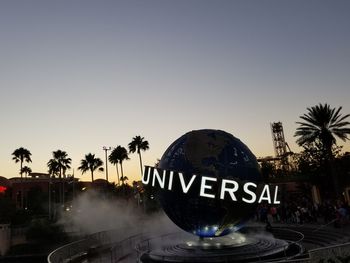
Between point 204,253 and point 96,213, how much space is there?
46.0m

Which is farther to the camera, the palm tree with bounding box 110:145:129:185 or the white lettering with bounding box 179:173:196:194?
the palm tree with bounding box 110:145:129:185

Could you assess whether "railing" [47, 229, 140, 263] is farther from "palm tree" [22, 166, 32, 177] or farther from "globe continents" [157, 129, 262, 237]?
"palm tree" [22, 166, 32, 177]

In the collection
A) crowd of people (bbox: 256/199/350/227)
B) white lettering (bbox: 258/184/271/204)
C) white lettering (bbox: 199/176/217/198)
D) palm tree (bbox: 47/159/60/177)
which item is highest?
palm tree (bbox: 47/159/60/177)

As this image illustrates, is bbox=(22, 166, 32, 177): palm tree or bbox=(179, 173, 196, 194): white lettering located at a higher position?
bbox=(22, 166, 32, 177): palm tree

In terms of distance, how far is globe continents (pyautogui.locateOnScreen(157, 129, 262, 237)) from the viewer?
50.0ft

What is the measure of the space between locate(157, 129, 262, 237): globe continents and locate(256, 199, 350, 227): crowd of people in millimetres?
7868

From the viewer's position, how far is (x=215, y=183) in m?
14.9

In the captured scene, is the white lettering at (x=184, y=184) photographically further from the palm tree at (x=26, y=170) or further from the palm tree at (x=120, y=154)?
the palm tree at (x=26, y=170)

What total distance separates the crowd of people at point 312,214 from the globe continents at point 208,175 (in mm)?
7868

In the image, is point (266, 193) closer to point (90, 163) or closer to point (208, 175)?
point (208, 175)

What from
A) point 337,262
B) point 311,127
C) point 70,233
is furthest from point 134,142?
point 337,262

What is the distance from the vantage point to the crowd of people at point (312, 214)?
21.0m

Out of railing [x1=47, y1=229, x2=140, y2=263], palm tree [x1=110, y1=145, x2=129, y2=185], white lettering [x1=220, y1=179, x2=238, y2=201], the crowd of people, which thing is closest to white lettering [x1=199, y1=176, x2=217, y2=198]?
white lettering [x1=220, y1=179, x2=238, y2=201]

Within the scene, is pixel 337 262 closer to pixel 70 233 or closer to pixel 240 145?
pixel 240 145
